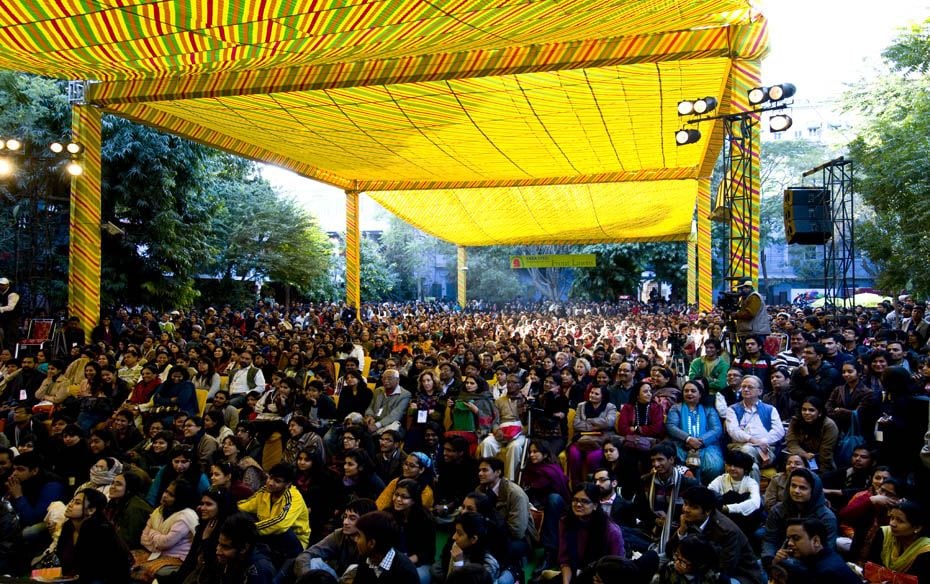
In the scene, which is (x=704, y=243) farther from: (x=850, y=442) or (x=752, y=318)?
(x=850, y=442)

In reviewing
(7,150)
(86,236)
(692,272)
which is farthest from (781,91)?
(692,272)

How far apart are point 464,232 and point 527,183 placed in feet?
23.0

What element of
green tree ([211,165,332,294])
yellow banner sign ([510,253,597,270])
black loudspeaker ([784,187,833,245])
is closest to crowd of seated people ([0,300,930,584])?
black loudspeaker ([784,187,833,245])

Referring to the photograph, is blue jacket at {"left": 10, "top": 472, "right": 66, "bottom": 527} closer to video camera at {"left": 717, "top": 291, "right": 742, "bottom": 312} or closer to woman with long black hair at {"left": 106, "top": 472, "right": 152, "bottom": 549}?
woman with long black hair at {"left": 106, "top": 472, "right": 152, "bottom": 549}

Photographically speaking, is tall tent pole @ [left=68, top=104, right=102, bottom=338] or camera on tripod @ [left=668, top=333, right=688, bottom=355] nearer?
tall tent pole @ [left=68, top=104, right=102, bottom=338]

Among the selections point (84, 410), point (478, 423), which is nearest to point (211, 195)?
point (84, 410)

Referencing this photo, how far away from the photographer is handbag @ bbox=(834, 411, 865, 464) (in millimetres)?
5258

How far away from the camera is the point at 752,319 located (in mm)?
7984

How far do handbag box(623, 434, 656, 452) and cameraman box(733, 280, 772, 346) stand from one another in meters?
2.83

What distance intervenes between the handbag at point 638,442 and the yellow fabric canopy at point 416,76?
10.7 feet

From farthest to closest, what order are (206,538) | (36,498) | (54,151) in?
(54,151)
(36,498)
(206,538)

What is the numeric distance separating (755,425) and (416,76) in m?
5.29

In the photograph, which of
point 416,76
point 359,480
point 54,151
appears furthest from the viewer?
point 54,151

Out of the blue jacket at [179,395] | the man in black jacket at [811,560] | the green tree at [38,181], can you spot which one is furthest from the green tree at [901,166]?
the green tree at [38,181]
